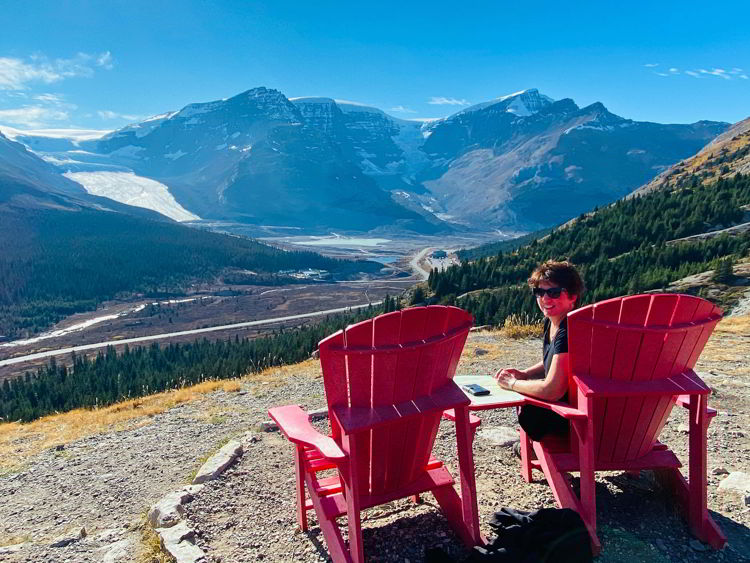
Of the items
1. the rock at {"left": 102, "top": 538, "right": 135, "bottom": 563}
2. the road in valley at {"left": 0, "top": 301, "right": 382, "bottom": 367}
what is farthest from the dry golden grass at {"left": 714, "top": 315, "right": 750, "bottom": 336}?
the road in valley at {"left": 0, "top": 301, "right": 382, "bottom": 367}

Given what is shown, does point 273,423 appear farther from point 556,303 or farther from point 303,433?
point 556,303

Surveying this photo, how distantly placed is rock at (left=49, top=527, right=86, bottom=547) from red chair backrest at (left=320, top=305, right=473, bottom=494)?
2741 millimetres

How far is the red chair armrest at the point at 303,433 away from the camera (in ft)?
10.2

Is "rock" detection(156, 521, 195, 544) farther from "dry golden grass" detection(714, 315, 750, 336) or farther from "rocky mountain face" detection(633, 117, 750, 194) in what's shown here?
"rocky mountain face" detection(633, 117, 750, 194)

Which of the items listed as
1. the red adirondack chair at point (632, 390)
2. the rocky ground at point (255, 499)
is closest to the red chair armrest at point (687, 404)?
the red adirondack chair at point (632, 390)

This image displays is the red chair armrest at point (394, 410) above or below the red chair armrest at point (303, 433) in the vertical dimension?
above

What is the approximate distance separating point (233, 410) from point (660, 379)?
701 centimetres

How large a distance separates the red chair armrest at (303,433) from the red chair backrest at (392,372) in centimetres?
13

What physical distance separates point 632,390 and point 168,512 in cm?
381

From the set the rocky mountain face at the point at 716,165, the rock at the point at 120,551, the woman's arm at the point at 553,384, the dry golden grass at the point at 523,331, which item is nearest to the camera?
the woman's arm at the point at 553,384

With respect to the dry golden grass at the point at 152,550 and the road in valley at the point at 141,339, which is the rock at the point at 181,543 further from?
the road in valley at the point at 141,339

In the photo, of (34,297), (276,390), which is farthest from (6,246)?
(276,390)

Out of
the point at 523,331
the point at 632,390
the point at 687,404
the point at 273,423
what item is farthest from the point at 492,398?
the point at 523,331

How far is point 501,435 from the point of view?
5.89 m
